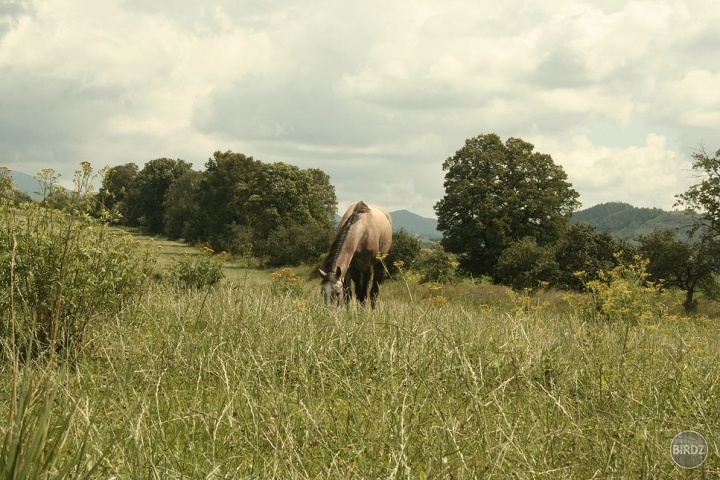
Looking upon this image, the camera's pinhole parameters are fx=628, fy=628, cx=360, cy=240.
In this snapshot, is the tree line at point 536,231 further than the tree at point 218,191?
No

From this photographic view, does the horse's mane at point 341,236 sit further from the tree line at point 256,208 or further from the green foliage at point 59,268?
the tree line at point 256,208

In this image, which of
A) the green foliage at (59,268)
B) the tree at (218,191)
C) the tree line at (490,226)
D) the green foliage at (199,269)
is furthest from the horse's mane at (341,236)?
the tree at (218,191)

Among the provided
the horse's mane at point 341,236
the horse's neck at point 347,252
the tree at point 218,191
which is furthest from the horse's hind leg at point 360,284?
the tree at point 218,191

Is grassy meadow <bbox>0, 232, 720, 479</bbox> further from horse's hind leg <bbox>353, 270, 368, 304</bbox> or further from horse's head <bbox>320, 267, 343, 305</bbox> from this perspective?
horse's hind leg <bbox>353, 270, 368, 304</bbox>

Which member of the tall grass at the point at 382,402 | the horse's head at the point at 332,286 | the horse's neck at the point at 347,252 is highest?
the horse's neck at the point at 347,252

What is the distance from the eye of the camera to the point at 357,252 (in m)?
11.3

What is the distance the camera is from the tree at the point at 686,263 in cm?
3328

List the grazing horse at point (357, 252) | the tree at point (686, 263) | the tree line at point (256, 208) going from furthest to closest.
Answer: the tree line at point (256, 208), the tree at point (686, 263), the grazing horse at point (357, 252)

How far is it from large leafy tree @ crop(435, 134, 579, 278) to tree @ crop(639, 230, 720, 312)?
24.9ft

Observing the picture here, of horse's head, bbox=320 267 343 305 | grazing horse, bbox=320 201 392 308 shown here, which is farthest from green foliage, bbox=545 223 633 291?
horse's head, bbox=320 267 343 305

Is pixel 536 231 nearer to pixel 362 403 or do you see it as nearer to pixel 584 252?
pixel 584 252

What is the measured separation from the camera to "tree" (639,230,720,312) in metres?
33.3

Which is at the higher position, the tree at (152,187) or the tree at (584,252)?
the tree at (152,187)

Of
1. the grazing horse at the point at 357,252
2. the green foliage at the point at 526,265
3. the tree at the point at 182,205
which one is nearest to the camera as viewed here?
the grazing horse at the point at 357,252
